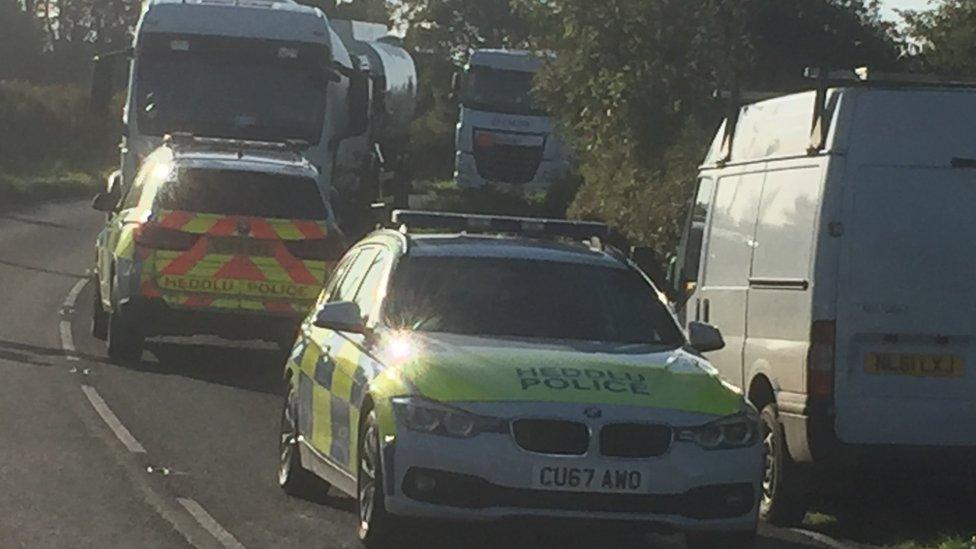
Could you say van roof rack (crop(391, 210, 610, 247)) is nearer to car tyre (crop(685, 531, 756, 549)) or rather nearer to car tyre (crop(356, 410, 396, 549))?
car tyre (crop(356, 410, 396, 549))

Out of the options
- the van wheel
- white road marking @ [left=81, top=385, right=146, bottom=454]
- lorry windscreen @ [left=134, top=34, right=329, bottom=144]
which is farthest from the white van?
lorry windscreen @ [left=134, top=34, right=329, bottom=144]

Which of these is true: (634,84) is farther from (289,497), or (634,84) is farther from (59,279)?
(289,497)

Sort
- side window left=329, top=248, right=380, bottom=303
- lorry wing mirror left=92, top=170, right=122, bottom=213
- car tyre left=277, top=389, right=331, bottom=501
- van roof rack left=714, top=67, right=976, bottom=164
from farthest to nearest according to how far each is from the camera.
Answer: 1. lorry wing mirror left=92, top=170, right=122, bottom=213
2. car tyre left=277, top=389, right=331, bottom=501
3. side window left=329, top=248, right=380, bottom=303
4. van roof rack left=714, top=67, right=976, bottom=164

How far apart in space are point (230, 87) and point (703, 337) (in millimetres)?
17202

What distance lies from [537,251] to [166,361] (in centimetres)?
884

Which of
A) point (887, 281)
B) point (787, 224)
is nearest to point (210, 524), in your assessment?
point (787, 224)

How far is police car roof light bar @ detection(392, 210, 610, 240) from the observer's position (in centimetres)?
1156

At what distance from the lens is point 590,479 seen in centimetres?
941

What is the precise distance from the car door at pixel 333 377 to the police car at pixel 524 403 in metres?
0.03

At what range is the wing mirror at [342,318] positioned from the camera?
10.5 metres

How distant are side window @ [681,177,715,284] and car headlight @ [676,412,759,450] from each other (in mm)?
4115

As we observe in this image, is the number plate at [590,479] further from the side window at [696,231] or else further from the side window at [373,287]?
the side window at [696,231]

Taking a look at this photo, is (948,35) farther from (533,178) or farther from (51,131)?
(51,131)

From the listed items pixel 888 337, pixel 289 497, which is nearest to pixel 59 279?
pixel 289 497
